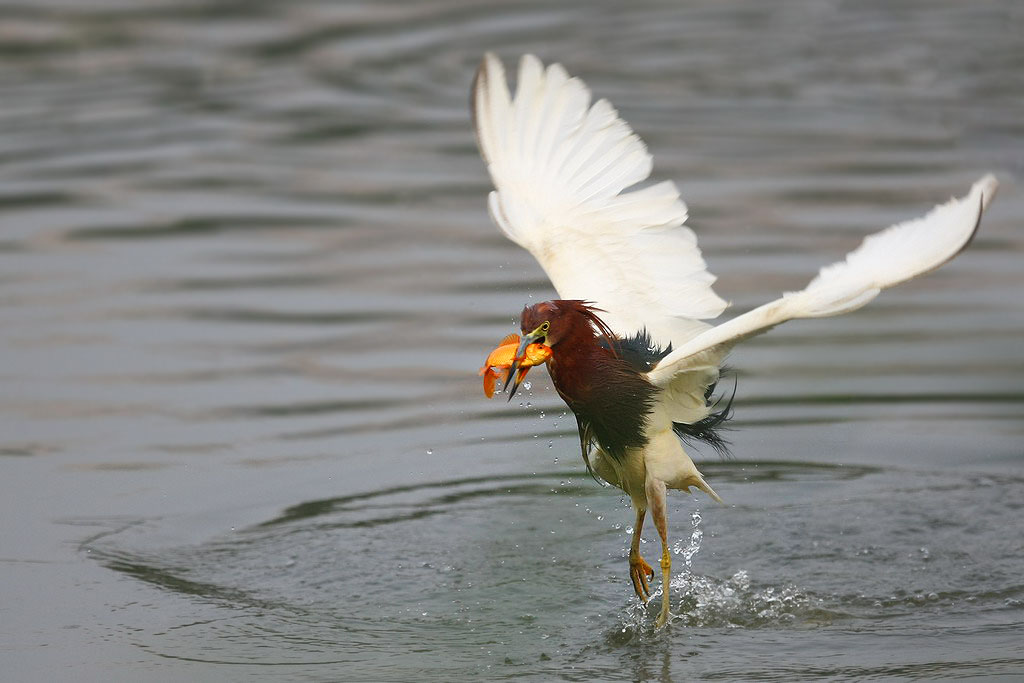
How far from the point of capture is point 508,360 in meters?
4.95

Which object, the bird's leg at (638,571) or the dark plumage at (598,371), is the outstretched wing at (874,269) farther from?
the bird's leg at (638,571)

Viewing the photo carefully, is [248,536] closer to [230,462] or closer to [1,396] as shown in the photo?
[230,462]

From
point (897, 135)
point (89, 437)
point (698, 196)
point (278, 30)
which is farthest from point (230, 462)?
point (278, 30)

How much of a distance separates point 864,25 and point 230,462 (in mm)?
11458

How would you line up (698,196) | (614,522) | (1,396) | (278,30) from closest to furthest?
(614,522) < (1,396) < (698,196) < (278,30)

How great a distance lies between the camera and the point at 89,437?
718 centimetres

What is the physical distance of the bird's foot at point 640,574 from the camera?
221 inches

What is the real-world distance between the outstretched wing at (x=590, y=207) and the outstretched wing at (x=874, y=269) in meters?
0.80

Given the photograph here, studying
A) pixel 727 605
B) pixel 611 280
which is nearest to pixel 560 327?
pixel 611 280

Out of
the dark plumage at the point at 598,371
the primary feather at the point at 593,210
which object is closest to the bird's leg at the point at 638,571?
the dark plumage at the point at 598,371

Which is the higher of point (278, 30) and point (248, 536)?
point (278, 30)

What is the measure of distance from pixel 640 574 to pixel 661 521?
22 cm

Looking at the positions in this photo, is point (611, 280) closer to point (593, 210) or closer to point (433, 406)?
point (593, 210)

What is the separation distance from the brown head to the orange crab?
0.05 feet
